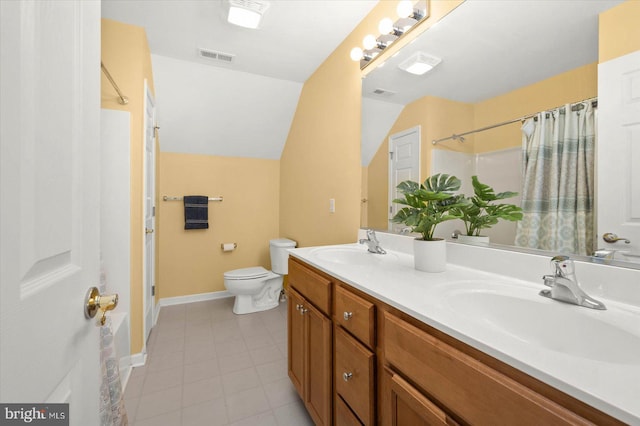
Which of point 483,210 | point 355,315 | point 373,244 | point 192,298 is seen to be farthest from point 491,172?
point 192,298

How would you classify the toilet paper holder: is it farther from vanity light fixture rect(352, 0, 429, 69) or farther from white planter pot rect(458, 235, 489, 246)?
white planter pot rect(458, 235, 489, 246)

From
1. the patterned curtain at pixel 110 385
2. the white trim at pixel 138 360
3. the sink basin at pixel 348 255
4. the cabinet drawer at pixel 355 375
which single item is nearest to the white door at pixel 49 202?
the cabinet drawer at pixel 355 375

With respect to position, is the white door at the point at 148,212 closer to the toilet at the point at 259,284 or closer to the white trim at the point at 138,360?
the white trim at the point at 138,360

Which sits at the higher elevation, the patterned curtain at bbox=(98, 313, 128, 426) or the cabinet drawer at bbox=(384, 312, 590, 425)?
the cabinet drawer at bbox=(384, 312, 590, 425)

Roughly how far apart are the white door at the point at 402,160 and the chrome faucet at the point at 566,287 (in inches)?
30.1

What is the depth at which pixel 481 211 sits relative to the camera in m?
1.14

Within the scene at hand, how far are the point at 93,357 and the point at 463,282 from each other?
1.04 m

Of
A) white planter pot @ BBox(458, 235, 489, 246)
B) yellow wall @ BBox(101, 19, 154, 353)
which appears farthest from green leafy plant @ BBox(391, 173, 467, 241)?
yellow wall @ BBox(101, 19, 154, 353)

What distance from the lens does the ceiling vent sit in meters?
2.24

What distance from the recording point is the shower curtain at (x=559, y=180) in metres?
0.86

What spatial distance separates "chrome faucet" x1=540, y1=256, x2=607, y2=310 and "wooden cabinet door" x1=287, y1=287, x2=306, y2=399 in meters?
1.01

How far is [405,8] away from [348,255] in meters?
1.39

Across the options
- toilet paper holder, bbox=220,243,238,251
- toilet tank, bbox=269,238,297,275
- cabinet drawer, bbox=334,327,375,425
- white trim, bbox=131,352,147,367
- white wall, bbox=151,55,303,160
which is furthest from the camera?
toilet paper holder, bbox=220,243,238,251

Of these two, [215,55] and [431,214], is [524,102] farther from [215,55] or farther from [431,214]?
[215,55]
